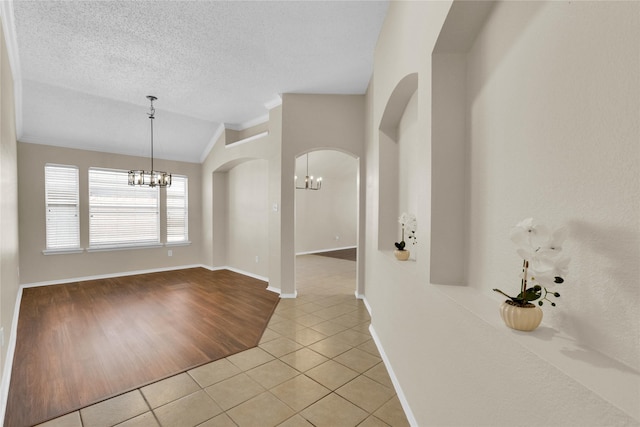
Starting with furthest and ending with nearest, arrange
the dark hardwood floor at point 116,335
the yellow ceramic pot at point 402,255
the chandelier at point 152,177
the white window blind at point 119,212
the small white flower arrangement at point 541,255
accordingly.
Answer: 1. the white window blind at point 119,212
2. the chandelier at point 152,177
3. the yellow ceramic pot at point 402,255
4. the dark hardwood floor at point 116,335
5. the small white flower arrangement at point 541,255

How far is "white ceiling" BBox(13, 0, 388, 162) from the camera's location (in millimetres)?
2773

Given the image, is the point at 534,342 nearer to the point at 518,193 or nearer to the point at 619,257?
the point at 619,257

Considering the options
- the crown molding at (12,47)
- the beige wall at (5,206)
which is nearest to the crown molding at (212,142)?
the crown molding at (12,47)

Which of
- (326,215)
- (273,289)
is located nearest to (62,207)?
(273,289)

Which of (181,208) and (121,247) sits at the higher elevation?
(181,208)

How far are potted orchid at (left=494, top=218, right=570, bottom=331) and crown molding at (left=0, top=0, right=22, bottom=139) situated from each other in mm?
3848

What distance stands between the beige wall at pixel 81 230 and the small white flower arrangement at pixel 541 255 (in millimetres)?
7070

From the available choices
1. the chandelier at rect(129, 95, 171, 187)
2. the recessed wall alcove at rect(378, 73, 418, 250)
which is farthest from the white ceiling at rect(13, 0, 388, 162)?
the recessed wall alcove at rect(378, 73, 418, 250)

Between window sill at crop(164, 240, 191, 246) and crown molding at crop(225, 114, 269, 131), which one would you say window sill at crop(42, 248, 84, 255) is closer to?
window sill at crop(164, 240, 191, 246)

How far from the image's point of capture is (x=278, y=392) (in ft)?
7.31

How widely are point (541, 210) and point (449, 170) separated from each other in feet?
2.11

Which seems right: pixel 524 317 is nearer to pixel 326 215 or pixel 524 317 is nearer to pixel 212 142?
pixel 212 142

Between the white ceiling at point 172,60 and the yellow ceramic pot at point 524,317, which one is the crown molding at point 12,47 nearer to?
the white ceiling at point 172,60

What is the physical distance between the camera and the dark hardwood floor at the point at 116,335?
2.26 metres
